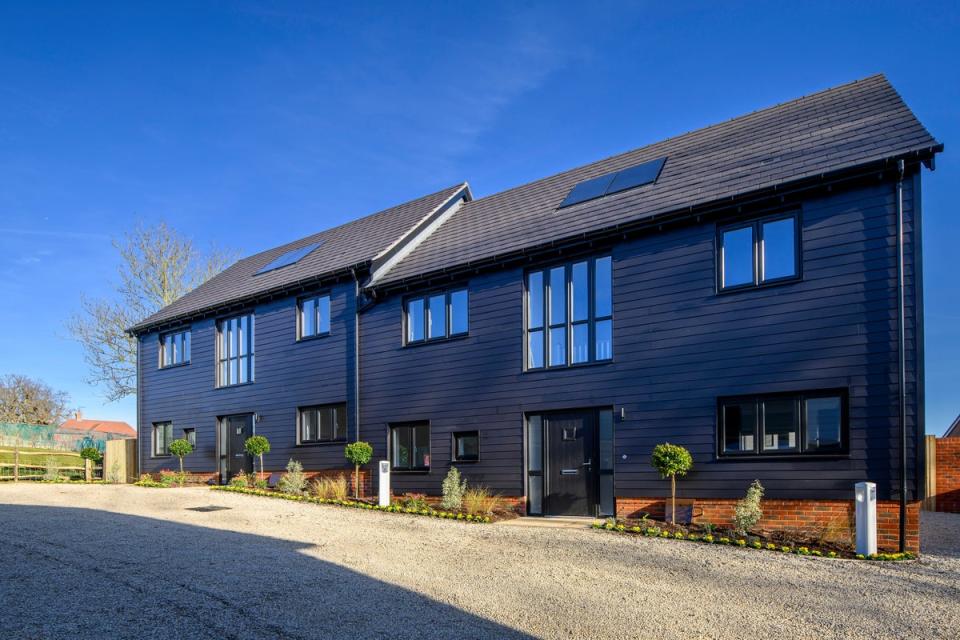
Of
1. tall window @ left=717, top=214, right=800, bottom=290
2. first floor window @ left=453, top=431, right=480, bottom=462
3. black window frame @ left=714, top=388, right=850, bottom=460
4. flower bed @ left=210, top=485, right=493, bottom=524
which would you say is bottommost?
flower bed @ left=210, top=485, right=493, bottom=524

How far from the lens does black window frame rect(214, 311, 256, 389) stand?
20.8 meters

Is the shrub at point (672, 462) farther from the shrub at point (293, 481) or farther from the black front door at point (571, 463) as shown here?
the shrub at point (293, 481)

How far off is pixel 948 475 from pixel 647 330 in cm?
842

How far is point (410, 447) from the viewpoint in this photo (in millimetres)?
16656

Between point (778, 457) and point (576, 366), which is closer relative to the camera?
point (778, 457)

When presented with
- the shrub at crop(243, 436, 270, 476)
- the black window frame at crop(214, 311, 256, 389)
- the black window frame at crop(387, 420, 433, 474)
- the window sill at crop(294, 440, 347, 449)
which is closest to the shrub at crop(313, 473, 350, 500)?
the window sill at crop(294, 440, 347, 449)

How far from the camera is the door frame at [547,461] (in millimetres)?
13617

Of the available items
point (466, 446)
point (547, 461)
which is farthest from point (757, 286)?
point (466, 446)

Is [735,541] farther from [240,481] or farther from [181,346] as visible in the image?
[181,346]

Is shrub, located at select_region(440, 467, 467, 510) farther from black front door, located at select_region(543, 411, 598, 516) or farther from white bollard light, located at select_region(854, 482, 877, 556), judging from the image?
white bollard light, located at select_region(854, 482, 877, 556)

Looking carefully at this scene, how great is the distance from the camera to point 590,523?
12.8m

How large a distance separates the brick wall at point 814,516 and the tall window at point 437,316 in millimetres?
5458

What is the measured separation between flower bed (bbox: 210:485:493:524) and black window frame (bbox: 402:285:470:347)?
3.56m

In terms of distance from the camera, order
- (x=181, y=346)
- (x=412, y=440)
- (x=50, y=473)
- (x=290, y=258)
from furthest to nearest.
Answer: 1. (x=181, y=346)
2. (x=50, y=473)
3. (x=290, y=258)
4. (x=412, y=440)
